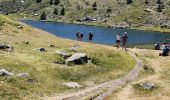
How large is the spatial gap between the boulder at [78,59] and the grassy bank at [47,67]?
1.77 meters

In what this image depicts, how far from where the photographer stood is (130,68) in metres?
84.4

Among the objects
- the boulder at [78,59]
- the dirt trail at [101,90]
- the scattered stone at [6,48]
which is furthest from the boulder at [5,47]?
the dirt trail at [101,90]

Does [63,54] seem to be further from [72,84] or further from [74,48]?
[72,84]

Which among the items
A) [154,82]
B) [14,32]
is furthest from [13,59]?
[14,32]

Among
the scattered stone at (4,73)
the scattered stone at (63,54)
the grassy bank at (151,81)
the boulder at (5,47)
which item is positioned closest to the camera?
the scattered stone at (4,73)

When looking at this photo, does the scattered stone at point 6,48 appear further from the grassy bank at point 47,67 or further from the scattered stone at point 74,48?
the scattered stone at point 74,48

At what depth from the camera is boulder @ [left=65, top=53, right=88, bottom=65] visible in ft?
265

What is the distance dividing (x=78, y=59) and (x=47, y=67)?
8982mm

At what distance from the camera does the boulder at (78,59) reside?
80.8m

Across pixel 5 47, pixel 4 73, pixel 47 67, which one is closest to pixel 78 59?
pixel 47 67

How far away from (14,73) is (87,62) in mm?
19356

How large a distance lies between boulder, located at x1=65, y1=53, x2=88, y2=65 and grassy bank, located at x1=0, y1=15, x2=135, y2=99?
1769mm

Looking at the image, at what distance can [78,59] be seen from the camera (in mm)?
81312

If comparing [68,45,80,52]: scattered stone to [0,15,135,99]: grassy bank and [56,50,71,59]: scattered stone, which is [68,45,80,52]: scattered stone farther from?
[56,50,71,59]: scattered stone
